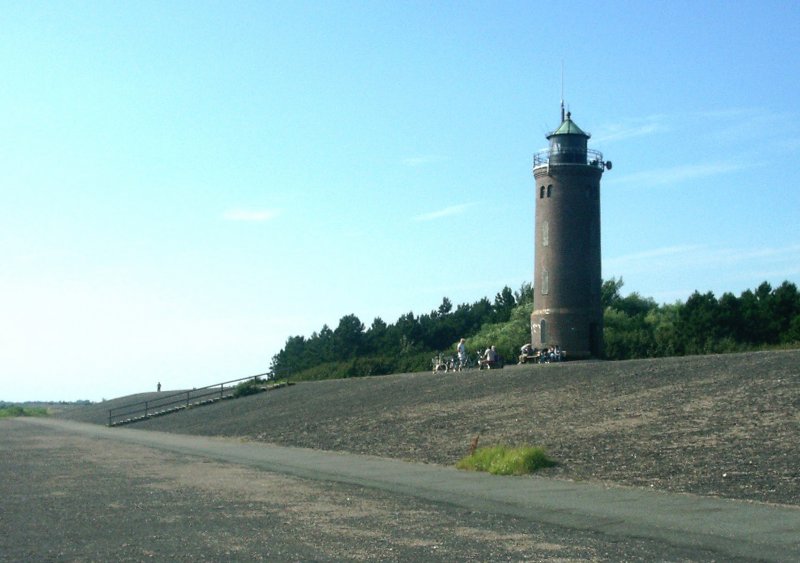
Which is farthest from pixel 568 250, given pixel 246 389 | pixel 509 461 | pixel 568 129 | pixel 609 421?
pixel 509 461

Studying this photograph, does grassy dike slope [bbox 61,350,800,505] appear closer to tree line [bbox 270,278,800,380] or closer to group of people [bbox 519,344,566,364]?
group of people [bbox 519,344,566,364]

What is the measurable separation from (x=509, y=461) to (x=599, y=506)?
17.5ft

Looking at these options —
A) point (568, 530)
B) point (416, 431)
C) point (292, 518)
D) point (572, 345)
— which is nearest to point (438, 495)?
point (292, 518)

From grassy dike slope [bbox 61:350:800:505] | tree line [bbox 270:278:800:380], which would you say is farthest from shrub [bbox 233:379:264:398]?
grassy dike slope [bbox 61:350:800:505]

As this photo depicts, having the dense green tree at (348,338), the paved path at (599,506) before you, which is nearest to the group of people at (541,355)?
the paved path at (599,506)

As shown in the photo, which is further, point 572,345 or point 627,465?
point 572,345

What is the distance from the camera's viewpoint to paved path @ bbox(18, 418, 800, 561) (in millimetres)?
12219

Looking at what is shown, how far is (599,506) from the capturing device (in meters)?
15.3

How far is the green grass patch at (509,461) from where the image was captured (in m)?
20.3

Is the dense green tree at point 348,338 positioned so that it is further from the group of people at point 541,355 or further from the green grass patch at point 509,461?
the green grass patch at point 509,461

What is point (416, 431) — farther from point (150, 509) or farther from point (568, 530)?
point (568, 530)

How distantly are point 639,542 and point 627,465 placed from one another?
6924mm

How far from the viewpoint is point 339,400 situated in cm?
4219

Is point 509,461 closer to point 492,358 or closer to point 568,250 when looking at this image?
point 492,358
